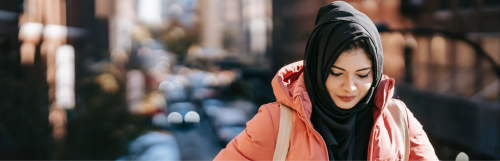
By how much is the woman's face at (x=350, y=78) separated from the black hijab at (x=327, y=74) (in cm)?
3

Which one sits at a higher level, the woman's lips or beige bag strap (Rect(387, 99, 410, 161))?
the woman's lips

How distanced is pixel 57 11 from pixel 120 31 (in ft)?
37.8

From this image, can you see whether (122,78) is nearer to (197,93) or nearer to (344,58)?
(344,58)

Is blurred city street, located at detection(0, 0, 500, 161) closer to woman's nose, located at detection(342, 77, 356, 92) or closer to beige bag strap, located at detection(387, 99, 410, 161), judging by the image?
beige bag strap, located at detection(387, 99, 410, 161)

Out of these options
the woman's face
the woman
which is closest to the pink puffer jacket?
the woman

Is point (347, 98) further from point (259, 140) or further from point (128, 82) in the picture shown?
point (128, 82)

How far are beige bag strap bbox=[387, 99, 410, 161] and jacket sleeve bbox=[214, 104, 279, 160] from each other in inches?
24.6

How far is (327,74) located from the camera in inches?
76.7

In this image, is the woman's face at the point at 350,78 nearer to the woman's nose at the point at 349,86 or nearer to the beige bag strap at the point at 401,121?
the woman's nose at the point at 349,86

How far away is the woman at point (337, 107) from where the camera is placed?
1911mm

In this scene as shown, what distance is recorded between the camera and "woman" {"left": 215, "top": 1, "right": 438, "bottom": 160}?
1.91 metres

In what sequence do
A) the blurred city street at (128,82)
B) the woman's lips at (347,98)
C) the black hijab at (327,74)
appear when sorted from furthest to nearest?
the blurred city street at (128,82) < the woman's lips at (347,98) < the black hijab at (327,74)

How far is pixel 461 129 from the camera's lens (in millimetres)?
5402

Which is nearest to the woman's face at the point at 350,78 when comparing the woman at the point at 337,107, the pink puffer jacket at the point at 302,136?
the woman at the point at 337,107
